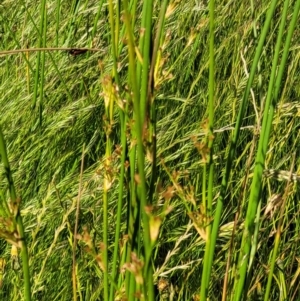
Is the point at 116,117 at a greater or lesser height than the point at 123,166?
lesser

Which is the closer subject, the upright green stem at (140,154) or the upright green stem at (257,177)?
the upright green stem at (140,154)

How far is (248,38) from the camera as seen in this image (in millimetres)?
1642

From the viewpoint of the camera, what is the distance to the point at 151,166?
84 cm

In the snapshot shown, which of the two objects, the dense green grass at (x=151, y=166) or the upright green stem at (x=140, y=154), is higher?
the upright green stem at (x=140, y=154)

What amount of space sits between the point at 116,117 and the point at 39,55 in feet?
0.72

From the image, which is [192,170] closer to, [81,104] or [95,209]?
[95,209]

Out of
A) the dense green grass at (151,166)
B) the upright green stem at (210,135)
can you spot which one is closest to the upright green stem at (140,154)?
the dense green grass at (151,166)

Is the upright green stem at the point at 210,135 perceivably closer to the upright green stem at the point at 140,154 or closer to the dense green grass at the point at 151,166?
the dense green grass at the point at 151,166

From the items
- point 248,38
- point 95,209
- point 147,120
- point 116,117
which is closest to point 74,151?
point 116,117

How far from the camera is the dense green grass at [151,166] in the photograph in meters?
0.71

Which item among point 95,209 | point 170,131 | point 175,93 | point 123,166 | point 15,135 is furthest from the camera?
point 175,93

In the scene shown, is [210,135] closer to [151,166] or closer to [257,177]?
[257,177]

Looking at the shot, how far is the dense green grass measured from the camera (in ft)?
2.35

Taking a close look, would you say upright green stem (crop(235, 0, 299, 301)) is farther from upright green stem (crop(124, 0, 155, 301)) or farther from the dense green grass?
upright green stem (crop(124, 0, 155, 301))
